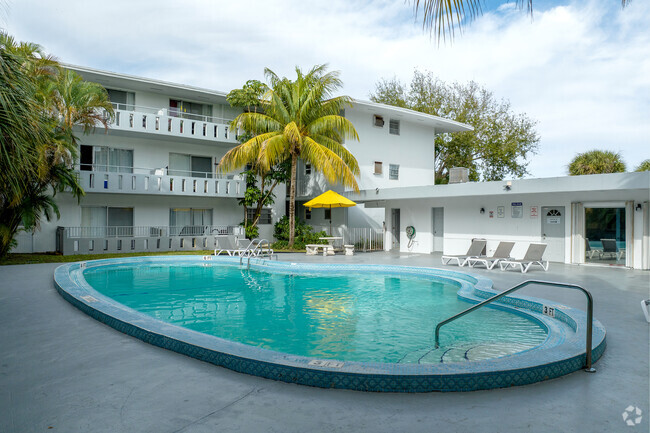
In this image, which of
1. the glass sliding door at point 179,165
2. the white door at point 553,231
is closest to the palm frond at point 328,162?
the glass sliding door at point 179,165

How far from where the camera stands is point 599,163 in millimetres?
28234

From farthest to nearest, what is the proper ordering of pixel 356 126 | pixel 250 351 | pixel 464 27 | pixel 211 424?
1. pixel 356 126
2. pixel 250 351
3. pixel 211 424
4. pixel 464 27

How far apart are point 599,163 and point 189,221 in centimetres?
2659

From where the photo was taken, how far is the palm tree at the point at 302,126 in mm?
19391

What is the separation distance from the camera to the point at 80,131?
19.4 m

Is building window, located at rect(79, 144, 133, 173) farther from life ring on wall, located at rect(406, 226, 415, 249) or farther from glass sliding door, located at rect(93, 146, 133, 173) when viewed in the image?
life ring on wall, located at rect(406, 226, 415, 249)

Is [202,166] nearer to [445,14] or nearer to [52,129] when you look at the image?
[52,129]

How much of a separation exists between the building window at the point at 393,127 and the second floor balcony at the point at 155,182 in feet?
29.8

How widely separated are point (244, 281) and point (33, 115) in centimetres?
800

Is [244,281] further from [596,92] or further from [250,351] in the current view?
[596,92]

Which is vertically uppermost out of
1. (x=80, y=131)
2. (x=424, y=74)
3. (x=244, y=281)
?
(x=424, y=74)

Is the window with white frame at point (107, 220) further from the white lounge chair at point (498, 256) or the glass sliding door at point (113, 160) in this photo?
the white lounge chair at point (498, 256)

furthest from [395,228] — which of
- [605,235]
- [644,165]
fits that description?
[644,165]

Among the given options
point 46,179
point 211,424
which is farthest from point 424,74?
point 211,424
